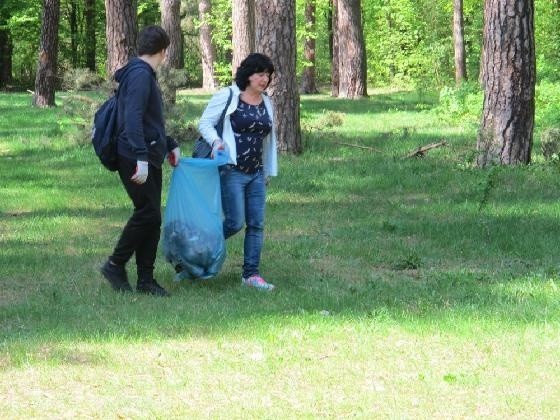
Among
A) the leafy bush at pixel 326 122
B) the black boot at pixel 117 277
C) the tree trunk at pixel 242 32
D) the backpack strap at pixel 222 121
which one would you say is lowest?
the black boot at pixel 117 277

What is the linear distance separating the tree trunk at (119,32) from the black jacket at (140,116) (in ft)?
39.5

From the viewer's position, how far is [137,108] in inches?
287

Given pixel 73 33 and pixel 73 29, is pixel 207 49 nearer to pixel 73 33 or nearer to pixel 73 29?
pixel 73 33

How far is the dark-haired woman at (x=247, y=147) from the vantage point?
7.95 metres

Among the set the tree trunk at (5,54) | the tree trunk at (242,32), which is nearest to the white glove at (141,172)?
the tree trunk at (242,32)

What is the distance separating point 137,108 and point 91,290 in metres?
1.75

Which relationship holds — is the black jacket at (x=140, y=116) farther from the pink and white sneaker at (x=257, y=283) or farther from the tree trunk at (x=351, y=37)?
the tree trunk at (x=351, y=37)

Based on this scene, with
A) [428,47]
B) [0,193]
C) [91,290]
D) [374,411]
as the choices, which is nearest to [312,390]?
[374,411]

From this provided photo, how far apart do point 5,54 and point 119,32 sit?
118 ft

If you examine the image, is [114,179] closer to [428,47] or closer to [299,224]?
[299,224]

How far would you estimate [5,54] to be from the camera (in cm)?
5303

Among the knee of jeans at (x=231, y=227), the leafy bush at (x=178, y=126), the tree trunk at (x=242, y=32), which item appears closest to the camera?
the knee of jeans at (x=231, y=227)

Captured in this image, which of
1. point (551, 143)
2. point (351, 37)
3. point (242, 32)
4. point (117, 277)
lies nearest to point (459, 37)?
point (351, 37)

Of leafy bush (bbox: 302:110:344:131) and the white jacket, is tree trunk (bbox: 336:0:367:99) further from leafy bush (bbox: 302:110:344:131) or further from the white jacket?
the white jacket
